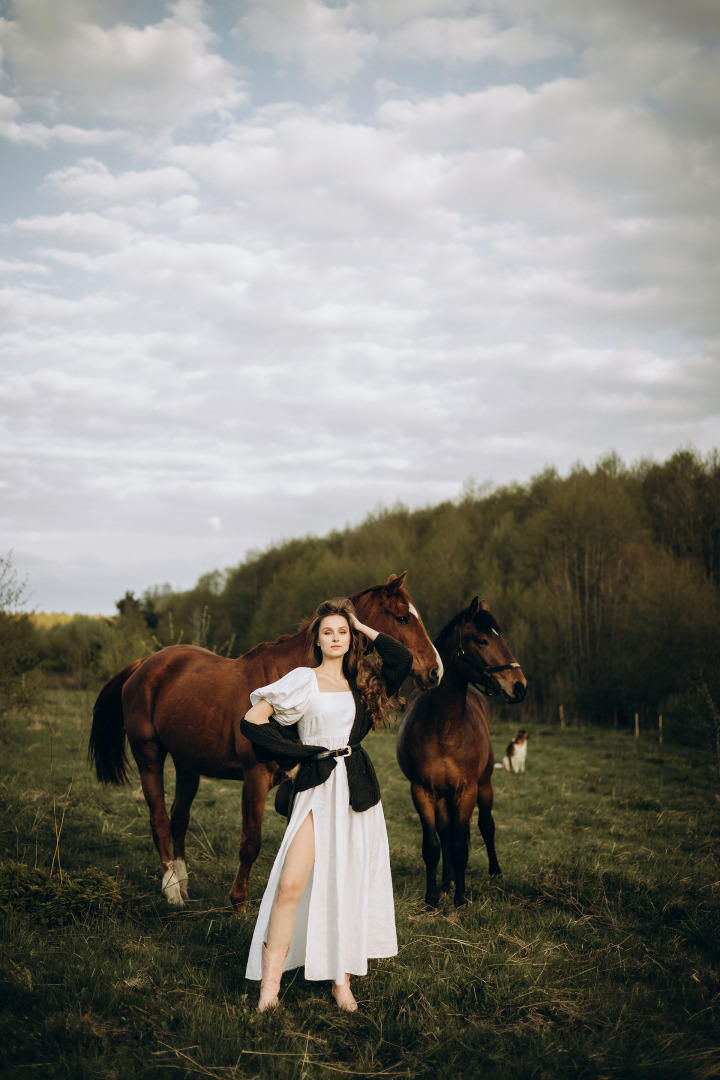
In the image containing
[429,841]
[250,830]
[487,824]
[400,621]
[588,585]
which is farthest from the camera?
[588,585]

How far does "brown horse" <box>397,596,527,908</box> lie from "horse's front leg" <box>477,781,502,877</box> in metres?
0.52

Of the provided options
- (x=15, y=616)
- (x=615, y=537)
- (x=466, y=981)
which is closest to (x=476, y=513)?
(x=615, y=537)

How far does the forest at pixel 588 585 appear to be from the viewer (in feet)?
70.5

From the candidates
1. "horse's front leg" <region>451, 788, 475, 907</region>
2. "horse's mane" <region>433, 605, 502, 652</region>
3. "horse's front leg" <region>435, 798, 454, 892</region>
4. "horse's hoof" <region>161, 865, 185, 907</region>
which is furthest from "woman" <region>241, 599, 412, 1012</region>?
"horse's mane" <region>433, 605, 502, 652</region>

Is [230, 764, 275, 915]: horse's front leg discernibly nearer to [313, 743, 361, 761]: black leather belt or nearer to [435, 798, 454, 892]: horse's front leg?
[313, 743, 361, 761]: black leather belt

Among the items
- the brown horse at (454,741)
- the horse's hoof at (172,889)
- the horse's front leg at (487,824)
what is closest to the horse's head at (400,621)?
the brown horse at (454,741)

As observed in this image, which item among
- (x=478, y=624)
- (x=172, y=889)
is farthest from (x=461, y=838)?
(x=172, y=889)

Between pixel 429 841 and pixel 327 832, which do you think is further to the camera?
pixel 429 841

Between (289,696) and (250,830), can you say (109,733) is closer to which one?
(250,830)

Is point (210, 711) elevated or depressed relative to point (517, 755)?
elevated

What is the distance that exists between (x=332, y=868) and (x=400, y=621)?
1.93 m

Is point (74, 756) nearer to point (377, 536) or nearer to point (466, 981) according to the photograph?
point (466, 981)

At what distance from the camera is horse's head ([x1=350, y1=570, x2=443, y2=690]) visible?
4773mm

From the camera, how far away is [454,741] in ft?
18.0
